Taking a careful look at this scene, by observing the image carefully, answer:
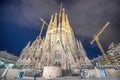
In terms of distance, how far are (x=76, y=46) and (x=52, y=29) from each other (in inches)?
558

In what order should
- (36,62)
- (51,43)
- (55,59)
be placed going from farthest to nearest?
(51,43) < (36,62) < (55,59)

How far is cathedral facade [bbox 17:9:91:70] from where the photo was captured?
37.9 meters

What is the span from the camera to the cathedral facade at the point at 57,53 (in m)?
37.9

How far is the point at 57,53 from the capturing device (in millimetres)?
39688

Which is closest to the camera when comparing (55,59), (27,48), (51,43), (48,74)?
(48,74)

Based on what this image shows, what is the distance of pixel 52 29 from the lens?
50719 mm

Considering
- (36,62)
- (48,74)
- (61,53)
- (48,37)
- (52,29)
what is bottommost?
(48,74)

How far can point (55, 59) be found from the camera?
126ft

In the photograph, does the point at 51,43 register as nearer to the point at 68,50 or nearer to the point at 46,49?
the point at 46,49

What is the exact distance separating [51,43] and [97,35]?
2163 cm

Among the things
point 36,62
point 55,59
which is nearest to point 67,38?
point 55,59

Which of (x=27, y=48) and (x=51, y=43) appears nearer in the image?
(x=51, y=43)

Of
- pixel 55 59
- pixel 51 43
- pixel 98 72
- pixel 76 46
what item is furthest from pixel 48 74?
pixel 76 46

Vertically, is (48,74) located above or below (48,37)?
below
